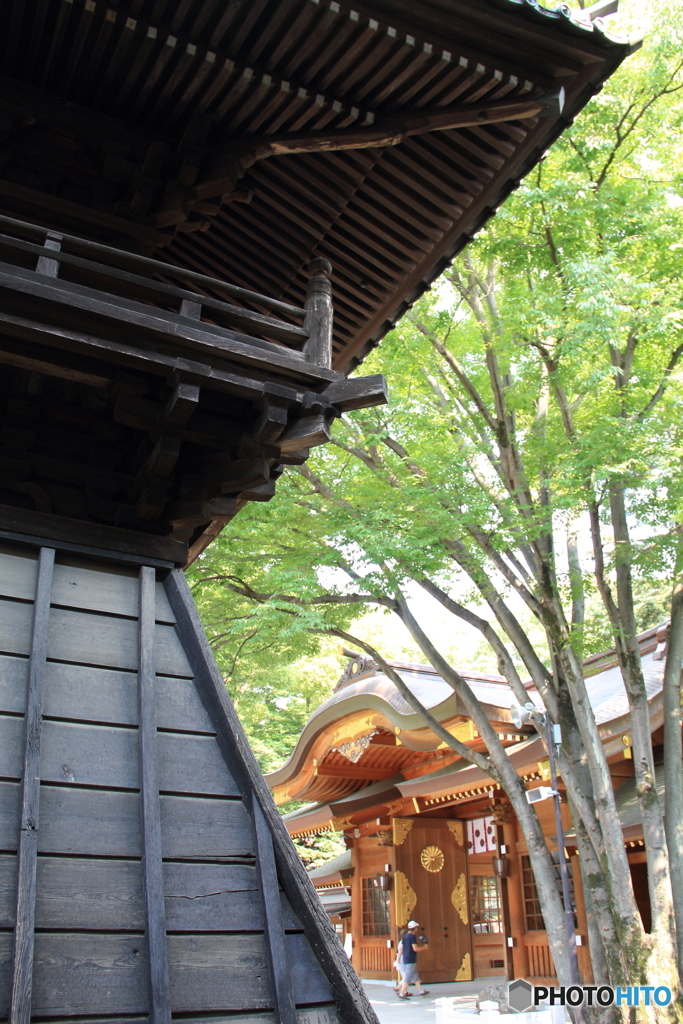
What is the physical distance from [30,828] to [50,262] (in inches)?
85.0

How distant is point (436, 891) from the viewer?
47.0 feet

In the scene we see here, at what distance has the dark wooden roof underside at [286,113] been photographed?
10.7ft

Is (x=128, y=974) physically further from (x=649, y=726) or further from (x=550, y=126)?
(x=649, y=726)

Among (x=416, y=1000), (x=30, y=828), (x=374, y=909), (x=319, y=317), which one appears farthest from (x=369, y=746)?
(x=30, y=828)

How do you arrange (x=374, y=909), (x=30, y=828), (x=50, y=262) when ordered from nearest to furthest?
(x=30, y=828) → (x=50, y=262) → (x=374, y=909)

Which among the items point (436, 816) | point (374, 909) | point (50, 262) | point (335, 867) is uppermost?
point (50, 262)

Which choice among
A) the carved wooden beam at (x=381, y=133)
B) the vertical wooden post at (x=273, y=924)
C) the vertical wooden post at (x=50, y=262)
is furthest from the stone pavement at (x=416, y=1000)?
the carved wooden beam at (x=381, y=133)

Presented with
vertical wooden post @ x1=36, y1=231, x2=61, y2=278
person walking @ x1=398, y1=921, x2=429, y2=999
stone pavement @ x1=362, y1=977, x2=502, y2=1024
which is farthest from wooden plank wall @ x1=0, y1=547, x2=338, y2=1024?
person walking @ x1=398, y1=921, x2=429, y2=999

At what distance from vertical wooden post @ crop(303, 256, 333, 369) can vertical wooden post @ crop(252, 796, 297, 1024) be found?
197cm

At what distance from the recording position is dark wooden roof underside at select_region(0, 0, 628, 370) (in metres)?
3.26

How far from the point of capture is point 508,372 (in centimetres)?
988

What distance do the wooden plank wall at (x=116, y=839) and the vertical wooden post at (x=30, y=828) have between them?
48mm

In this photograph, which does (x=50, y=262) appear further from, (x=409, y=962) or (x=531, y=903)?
(x=409, y=962)

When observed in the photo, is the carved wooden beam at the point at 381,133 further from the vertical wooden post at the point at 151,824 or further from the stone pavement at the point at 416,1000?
the stone pavement at the point at 416,1000
